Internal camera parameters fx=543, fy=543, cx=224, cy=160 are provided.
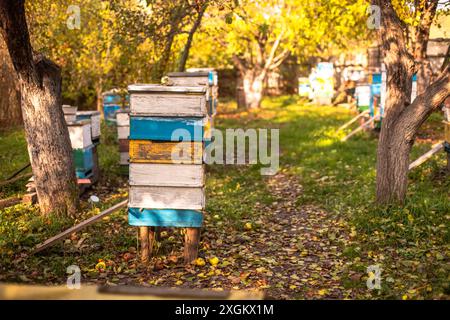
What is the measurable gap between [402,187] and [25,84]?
17.8 ft

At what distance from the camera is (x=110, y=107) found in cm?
1548

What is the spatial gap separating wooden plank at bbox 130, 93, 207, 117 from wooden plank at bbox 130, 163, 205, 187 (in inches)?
22.6

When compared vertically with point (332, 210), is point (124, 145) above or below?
above

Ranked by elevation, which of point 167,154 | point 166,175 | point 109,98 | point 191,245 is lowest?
point 191,245

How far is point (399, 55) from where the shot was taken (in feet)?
25.1

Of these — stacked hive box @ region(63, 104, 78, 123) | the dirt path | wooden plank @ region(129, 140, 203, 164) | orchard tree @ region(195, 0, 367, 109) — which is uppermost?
orchard tree @ region(195, 0, 367, 109)

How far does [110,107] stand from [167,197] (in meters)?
9.94

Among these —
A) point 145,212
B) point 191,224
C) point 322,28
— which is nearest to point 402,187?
point 191,224

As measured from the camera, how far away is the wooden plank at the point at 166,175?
6000mm

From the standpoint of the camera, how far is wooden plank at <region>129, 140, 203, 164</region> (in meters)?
5.95

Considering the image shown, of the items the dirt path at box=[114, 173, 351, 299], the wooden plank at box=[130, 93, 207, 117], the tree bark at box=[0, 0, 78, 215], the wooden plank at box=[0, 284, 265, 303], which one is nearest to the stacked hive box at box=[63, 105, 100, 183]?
the tree bark at box=[0, 0, 78, 215]

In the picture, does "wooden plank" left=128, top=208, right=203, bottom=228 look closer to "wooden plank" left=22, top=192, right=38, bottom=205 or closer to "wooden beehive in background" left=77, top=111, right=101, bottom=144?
"wooden plank" left=22, top=192, right=38, bottom=205

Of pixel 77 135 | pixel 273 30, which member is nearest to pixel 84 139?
pixel 77 135

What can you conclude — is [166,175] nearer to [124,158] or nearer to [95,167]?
[95,167]
